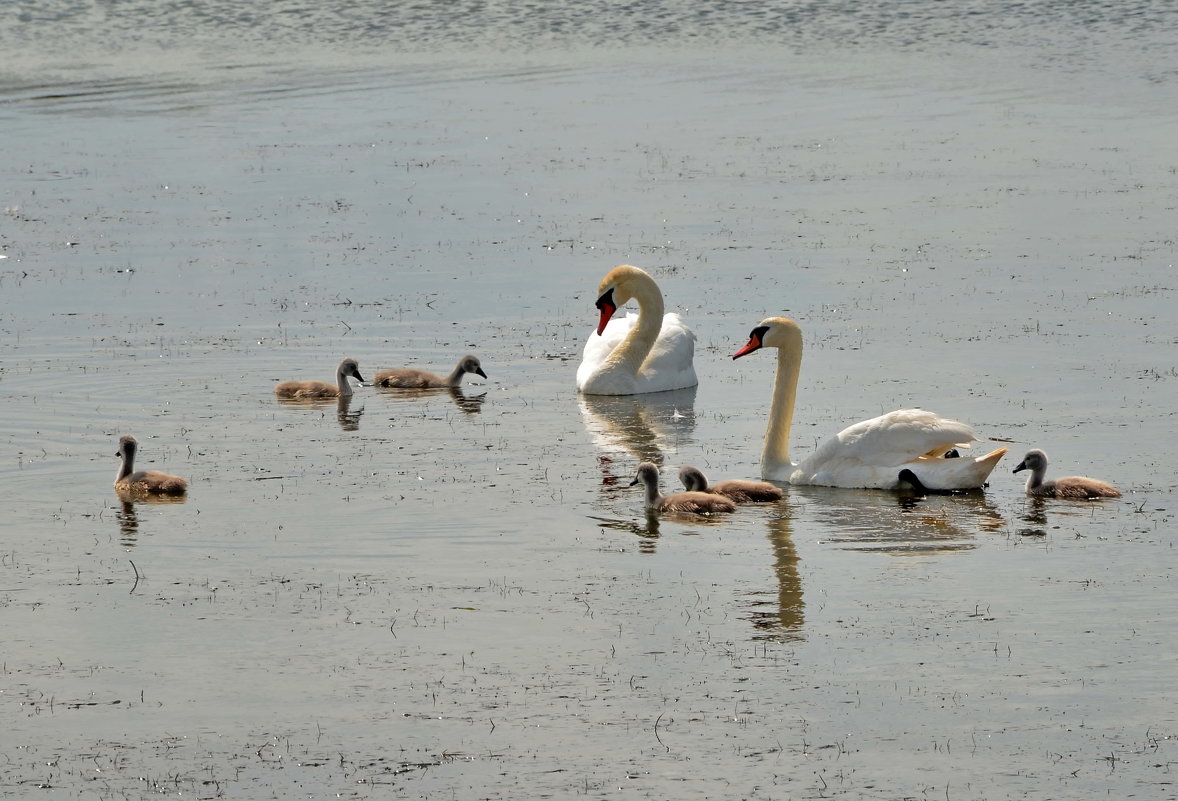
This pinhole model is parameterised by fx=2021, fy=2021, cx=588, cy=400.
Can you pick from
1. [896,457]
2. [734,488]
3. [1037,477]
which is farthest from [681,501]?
[1037,477]

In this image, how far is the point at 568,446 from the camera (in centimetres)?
1344

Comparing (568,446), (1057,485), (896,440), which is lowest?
(568,446)

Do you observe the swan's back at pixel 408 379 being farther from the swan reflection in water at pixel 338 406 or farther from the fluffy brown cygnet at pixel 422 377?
the swan reflection in water at pixel 338 406

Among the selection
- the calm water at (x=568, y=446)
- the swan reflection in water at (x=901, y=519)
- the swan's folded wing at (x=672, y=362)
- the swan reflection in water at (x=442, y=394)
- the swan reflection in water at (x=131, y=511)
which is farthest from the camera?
the swan's folded wing at (x=672, y=362)

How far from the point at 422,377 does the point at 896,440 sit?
465 centimetres

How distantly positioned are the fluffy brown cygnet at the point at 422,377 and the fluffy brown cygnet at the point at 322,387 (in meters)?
0.30

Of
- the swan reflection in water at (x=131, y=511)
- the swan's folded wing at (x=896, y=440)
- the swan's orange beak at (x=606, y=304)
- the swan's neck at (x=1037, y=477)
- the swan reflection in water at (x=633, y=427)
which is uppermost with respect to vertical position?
the swan's orange beak at (x=606, y=304)

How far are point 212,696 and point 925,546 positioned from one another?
13.5 ft

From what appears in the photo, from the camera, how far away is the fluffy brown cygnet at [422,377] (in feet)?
50.6

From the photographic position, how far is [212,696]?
827cm

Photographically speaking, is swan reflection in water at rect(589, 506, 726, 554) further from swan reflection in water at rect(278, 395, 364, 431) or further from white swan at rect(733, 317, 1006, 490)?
swan reflection in water at rect(278, 395, 364, 431)

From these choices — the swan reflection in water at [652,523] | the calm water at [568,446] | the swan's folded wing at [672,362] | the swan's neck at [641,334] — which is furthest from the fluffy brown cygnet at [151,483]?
the swan's folded wing at [672,362]

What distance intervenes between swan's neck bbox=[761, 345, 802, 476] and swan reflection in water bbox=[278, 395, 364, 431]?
10.3 feet

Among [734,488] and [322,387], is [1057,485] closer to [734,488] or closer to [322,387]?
[734,488]
